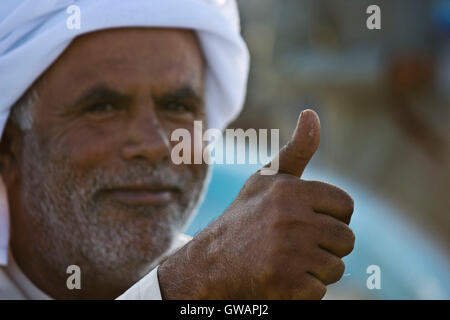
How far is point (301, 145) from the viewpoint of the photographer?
1.27 metres

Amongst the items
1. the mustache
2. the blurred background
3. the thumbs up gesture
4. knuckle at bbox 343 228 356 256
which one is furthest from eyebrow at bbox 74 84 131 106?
the blurred background

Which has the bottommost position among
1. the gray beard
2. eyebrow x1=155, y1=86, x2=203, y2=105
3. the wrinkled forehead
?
the gray beard

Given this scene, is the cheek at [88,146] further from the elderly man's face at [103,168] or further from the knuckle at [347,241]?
the knuckle at [347,241]

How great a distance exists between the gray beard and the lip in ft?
0.06

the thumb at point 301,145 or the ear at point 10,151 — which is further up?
the thumb at point 301,145

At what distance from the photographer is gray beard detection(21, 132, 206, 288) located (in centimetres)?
206

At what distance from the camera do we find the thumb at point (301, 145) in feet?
4.11

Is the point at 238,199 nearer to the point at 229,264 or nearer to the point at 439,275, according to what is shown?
the point at 229,264

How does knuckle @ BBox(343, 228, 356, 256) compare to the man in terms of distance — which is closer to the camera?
knuckle @ BBox(343, 228, 356, 256)

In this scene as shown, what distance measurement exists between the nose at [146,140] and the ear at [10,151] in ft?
1.32

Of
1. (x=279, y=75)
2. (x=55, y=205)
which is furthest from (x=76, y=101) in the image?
(x=279, y=75)

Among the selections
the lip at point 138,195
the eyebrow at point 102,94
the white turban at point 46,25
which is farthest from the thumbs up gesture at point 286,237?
the white turban at point 46,25

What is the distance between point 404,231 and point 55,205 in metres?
2.73

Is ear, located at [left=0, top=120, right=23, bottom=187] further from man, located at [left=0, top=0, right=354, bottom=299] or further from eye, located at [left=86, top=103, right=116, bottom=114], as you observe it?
eye, located at [left=86, top=103, right=116, bottom=114]
